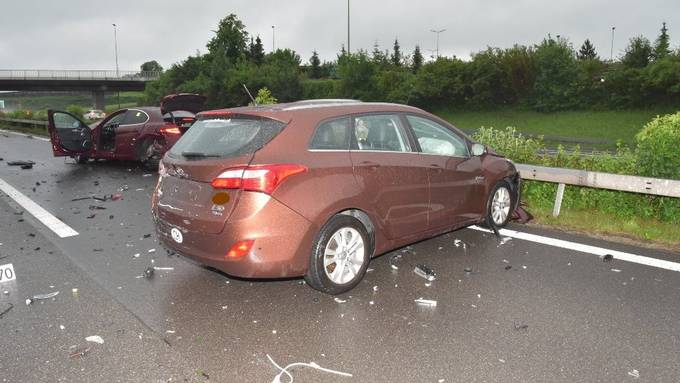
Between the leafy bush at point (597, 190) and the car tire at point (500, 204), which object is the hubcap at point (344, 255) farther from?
the leafy bush at point (597, 190)

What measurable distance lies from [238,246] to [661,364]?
116 inches

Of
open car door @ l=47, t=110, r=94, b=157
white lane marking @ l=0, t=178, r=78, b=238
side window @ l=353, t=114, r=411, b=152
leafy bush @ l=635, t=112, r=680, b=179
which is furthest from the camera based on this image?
open car door @ l=47, t=110, r=94, b=157

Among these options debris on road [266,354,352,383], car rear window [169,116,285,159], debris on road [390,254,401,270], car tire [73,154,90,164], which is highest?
car rear window [169,116,285,159]

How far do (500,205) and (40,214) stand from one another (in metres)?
6.38

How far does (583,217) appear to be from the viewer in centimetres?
707

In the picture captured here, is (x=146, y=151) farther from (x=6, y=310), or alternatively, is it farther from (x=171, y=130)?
(x=6, y=310)

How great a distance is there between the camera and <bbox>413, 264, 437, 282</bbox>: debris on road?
505cm

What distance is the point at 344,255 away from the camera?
466 cm

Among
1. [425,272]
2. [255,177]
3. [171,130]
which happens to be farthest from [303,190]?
[171,130]

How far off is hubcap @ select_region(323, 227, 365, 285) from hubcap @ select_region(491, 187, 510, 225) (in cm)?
234

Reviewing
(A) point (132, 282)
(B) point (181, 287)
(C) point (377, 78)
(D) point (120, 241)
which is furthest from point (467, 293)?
(C) point (377, 78)

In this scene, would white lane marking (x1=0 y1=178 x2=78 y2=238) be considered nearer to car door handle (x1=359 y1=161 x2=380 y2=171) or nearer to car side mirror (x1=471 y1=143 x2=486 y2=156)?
car door handle (x1=359 y1=161 x2=380 y2=171)

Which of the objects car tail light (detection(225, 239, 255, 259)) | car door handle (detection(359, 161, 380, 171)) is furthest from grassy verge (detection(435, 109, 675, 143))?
car tail light (detection(225, 239, 255, 259))

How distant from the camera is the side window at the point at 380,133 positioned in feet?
16.0
